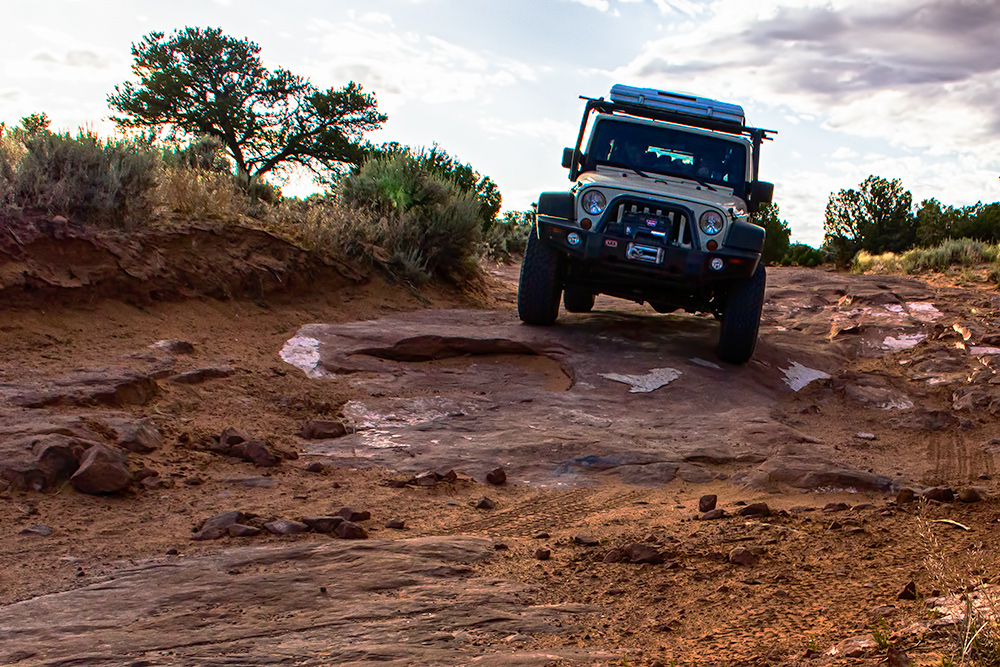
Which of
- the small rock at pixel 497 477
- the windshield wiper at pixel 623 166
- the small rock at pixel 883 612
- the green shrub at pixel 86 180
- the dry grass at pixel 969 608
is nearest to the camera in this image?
the dry grass at pixel 969 608

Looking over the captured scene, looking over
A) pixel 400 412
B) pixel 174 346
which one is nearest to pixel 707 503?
pixel 400 412

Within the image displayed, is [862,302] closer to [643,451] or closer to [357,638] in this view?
→ [643,451]

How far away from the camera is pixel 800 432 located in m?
5.90

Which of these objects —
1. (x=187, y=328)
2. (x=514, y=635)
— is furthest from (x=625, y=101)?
(x=514, y=635)

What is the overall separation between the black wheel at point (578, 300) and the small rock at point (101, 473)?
661 centimetres

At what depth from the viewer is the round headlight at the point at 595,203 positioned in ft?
24.5

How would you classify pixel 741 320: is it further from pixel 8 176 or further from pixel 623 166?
pixel 8 176

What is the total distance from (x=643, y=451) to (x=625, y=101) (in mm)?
4600

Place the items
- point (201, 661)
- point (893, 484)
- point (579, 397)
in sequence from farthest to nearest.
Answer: point (579, 397), point (893, 484), point (201, 661)

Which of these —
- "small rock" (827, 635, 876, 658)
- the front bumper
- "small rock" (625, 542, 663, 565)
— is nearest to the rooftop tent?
the front bumper

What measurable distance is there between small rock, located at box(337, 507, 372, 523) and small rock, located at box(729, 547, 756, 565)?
1598mm

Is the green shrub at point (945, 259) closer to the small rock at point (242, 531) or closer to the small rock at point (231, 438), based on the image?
the small rock at point (231, 438)

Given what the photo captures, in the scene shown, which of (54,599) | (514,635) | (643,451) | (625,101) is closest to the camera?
(514,635)

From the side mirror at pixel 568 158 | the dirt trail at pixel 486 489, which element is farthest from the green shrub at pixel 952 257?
the side mirror at pixel 568 158
